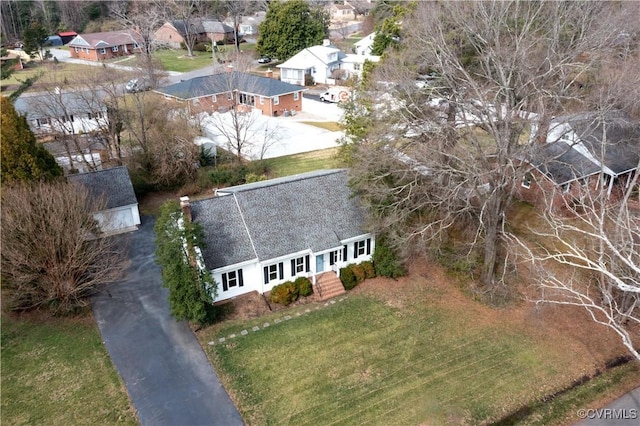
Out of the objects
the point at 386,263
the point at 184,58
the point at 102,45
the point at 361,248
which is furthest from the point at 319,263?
the point at 102,45

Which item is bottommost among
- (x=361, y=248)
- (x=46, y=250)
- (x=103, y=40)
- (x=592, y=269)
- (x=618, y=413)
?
(x=618, y=413)

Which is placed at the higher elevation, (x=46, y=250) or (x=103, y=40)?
(x=103, y=40)

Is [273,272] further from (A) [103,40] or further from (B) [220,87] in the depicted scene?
(A) [103,40]

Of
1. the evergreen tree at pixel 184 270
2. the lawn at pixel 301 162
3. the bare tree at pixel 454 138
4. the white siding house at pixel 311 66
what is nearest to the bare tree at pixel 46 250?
the evergreen tree at pixel 184 270

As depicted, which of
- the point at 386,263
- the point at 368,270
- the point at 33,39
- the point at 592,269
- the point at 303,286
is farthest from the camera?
the point at 33,39

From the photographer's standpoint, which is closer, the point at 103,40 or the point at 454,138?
the point at 454,138

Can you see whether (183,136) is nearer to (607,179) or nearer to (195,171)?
(195,171)

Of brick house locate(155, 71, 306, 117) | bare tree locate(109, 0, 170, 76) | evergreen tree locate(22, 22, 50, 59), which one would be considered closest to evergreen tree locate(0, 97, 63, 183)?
brick house locate(155, 71, 306, 117)

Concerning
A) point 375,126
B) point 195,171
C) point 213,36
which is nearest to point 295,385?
point 375,126
